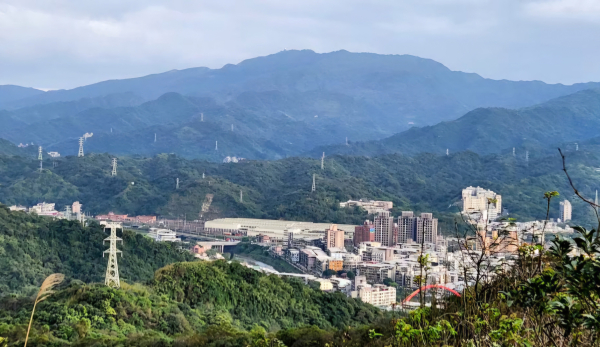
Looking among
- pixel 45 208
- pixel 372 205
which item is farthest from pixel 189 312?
pixel 45 208

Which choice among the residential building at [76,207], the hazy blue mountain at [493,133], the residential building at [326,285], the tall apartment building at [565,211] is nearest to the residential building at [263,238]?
the residential building at [326,285]

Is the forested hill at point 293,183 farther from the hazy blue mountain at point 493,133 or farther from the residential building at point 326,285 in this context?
the hazy blue mountain at point 493,133

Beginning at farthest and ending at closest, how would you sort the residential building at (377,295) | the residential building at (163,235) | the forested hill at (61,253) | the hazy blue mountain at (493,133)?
the hazy blue mountain at (493,133)
the residential building at (163,235)
the residential building at (377,295)
the forested hill at (61,253)

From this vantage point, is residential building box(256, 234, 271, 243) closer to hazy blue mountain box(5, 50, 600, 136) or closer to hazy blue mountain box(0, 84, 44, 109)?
hazy blue mountain box(5, 50, 600, 136)

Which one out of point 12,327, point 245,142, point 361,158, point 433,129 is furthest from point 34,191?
point 433,129

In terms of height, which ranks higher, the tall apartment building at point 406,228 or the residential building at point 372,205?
the residential building at point 372,205

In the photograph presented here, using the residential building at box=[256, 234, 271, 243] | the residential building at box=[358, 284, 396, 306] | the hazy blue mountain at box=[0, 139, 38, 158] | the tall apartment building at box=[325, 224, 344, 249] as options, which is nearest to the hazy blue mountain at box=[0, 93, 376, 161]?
the hazy blue mountain at box=[0, 139, 38, 158]
